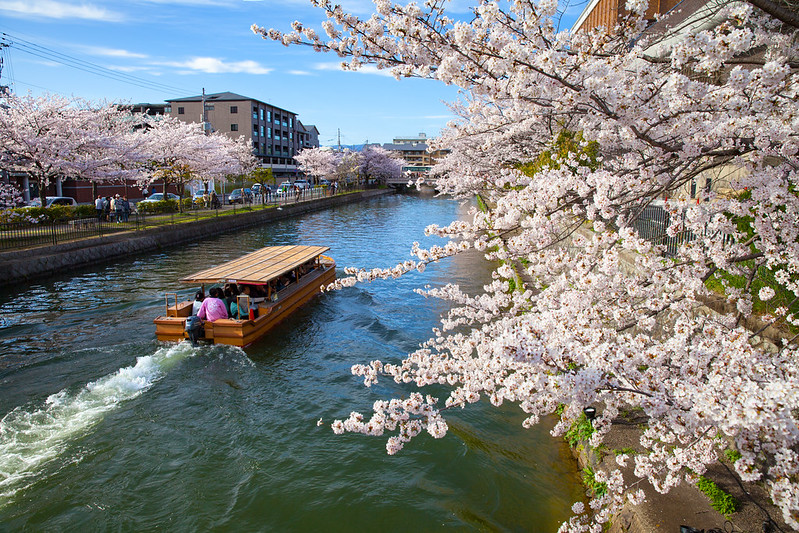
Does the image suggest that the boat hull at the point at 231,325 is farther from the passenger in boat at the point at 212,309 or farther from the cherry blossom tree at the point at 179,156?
the cherry blossom tree at the point at 179,156

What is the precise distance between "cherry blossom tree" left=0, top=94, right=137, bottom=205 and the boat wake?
52.9 ft

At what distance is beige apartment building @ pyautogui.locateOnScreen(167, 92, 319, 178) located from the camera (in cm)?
7256

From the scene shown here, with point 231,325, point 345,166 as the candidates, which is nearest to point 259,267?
point 231,325

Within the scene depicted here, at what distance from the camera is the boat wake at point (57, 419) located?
6.97 m

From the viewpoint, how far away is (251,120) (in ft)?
242

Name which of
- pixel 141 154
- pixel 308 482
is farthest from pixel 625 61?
pixel 141 154

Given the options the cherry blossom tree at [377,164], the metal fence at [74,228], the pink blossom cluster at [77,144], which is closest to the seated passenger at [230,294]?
the metal fence at [74,228]

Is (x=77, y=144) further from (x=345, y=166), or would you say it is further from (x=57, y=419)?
(x=345, y=166)

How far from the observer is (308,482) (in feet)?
Result: 22.9

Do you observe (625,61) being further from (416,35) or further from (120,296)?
(120,296)

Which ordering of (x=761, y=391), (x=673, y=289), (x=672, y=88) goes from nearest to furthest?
(x=761, y=391) → (x=672, y=88) → (x=673, y=289)

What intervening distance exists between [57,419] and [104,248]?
48.6ft

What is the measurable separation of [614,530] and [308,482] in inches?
161

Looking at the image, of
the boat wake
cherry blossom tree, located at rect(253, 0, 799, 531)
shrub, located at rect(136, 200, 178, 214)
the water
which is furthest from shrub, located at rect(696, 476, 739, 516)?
shrub, located at rect(136, 200, 178, 214)
